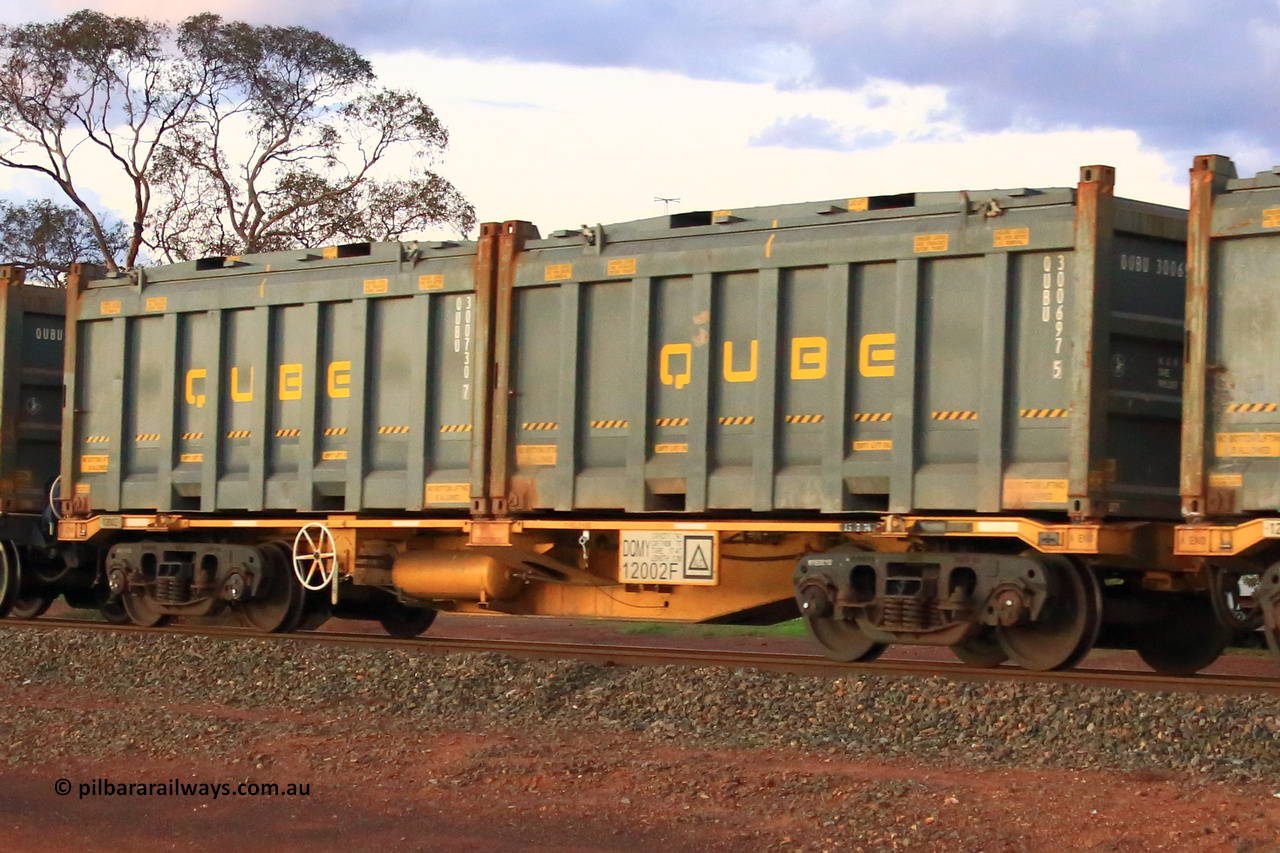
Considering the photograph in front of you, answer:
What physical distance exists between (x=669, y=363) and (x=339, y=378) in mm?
3493

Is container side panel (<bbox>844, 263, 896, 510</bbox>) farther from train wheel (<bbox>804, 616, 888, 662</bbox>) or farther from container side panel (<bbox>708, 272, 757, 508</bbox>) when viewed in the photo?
train wheel (<bbox>804, 616, 888, 662</bbox>)

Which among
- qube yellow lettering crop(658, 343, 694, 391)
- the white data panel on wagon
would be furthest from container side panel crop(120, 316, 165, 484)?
qube yellow lettering crop(658, 343, 694, 391)

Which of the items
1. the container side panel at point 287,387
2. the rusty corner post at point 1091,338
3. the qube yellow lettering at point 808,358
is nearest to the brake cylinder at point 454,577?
the container side panel at point 287,387

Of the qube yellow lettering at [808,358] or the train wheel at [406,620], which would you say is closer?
the qube yellow lettering at [808,358]

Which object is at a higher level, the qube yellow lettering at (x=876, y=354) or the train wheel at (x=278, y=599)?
the qube yellow lettering at (x=876, y=354)

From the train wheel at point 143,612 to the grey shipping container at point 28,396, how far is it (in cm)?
163

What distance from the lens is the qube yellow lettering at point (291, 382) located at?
1498 centimetres

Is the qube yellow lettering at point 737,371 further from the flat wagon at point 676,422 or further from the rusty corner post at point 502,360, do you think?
the rusty corner post at point 502,360

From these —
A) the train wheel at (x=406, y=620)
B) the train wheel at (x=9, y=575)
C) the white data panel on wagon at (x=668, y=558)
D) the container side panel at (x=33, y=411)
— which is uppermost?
the container side panel at (x=33, y=411)

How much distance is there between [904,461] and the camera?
38.2ft

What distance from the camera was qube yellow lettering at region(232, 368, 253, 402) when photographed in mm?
15289

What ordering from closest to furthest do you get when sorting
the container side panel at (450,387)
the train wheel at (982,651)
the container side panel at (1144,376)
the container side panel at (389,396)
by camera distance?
the container side panel at (1144,376)
the train wheel at (982,651)
the container side panel at (450,387)
the container side panel at (389,396)

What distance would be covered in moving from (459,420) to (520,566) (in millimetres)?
1362

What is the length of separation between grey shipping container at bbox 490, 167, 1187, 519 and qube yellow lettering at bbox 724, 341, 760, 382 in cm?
1
